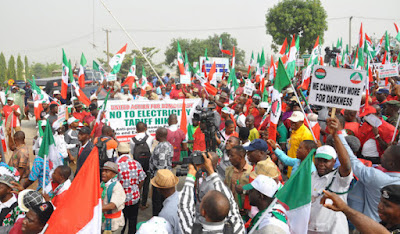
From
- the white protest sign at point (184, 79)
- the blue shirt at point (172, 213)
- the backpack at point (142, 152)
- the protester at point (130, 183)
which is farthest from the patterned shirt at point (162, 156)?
the white protest sign at point (184, 79)

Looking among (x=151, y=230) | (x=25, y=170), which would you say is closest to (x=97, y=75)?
(x=25, y=170)

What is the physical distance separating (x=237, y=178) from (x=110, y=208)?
1.52m

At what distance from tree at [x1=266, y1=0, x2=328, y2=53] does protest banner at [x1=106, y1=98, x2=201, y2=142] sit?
96.5 ft

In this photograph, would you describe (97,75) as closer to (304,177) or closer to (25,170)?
(25,170)

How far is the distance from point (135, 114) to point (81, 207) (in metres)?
5.59

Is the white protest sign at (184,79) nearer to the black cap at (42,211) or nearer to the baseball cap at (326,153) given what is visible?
the baseball cap at (326,153)

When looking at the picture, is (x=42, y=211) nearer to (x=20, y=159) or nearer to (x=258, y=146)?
(x=258, y=146)

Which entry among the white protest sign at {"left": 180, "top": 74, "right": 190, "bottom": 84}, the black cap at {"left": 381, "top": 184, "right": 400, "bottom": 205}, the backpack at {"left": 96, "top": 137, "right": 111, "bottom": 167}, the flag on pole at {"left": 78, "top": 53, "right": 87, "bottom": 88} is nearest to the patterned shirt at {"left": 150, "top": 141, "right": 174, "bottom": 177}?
the backpack at {"left": 96, "top": 137, "right": 111, "bottom": 167}

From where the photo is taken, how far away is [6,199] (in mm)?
3740

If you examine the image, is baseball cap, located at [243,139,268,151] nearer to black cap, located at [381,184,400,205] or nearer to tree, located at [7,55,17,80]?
black cap, located at [381,184,400,205]

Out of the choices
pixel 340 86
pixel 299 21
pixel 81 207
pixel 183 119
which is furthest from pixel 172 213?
pixel 299 21

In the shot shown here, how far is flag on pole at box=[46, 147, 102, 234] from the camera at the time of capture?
2551 millimetres

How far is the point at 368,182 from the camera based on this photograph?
3289 mm

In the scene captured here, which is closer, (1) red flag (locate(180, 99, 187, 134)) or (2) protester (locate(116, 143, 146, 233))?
(2) protester (locate(116, 143, 146, 233))
